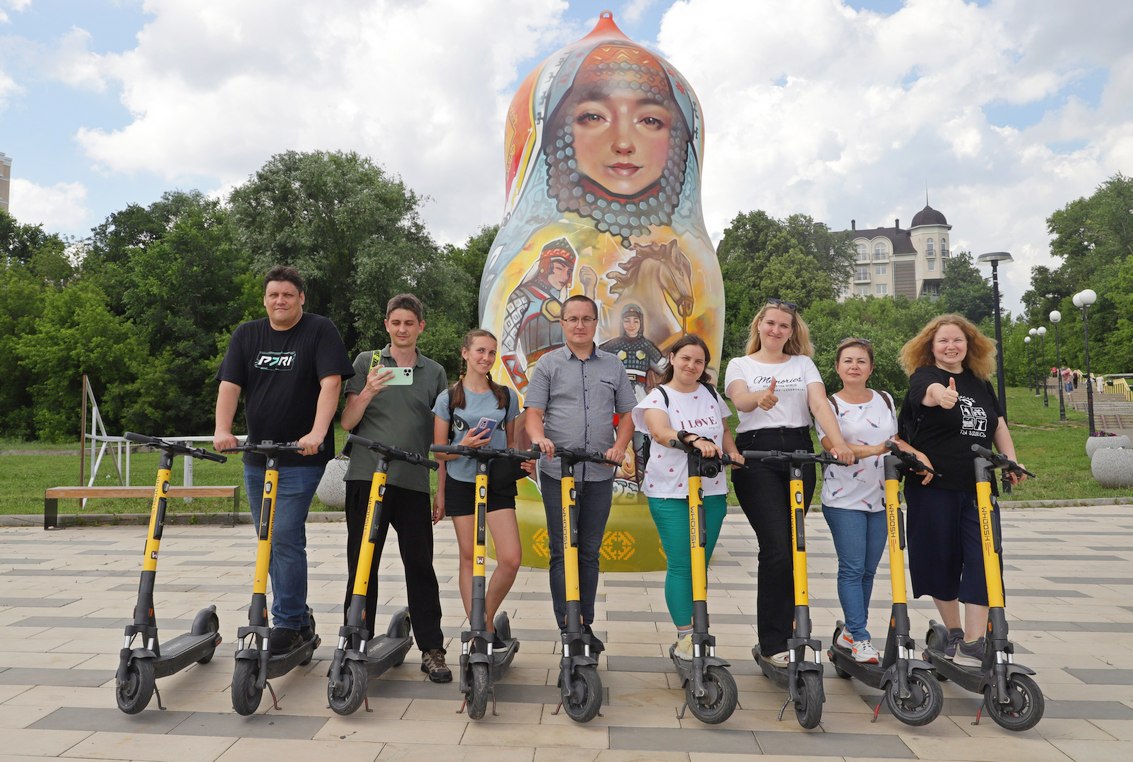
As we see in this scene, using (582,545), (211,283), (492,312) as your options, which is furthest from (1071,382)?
(582,545)

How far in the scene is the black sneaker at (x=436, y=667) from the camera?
176 inches

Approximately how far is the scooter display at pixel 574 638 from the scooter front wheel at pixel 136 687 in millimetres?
1800

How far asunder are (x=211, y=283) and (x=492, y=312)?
30.6 meters

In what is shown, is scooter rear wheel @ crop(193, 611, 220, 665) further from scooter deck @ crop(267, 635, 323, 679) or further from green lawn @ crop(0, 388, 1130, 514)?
green lawn @ crop(0, 388, 1130, 514)

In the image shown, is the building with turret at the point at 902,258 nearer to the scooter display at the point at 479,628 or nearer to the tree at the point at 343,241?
the tree at the point at 343,241

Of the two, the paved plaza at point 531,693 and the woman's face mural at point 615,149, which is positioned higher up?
the woman's face mural at point 615,149

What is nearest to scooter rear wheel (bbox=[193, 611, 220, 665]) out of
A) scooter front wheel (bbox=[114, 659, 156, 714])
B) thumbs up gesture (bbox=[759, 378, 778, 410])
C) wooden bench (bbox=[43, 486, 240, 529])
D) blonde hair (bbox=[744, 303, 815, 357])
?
scooter front wheel (bbox=[114, 659, 156, 714])

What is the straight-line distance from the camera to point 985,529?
4055 mm

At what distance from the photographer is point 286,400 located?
4438 millimetres

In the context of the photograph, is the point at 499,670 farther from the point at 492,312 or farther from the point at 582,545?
the point at 492,312

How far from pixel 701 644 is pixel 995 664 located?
128 cm

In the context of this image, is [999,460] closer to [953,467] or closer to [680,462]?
[953,467]

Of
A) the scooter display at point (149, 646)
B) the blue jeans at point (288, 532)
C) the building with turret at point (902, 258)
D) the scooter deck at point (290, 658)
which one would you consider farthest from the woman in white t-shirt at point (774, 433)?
the building with turret at point (902, 258)

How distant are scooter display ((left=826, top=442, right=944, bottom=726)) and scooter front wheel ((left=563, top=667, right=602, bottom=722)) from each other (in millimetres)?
1250
